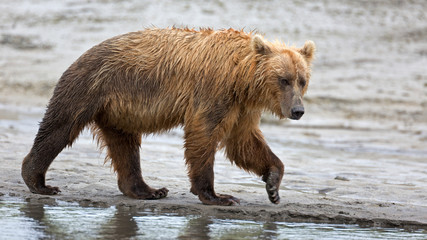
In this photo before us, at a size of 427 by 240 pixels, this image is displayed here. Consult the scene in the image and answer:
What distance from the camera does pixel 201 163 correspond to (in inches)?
252

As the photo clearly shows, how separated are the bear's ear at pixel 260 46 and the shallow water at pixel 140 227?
4.79 ft

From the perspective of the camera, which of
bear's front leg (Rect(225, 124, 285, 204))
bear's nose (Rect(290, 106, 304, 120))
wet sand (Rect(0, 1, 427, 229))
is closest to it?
bear's nose (Rect(290, 106, 304, 120))

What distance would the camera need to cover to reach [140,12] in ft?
64.7

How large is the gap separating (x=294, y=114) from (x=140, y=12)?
46.2 ft

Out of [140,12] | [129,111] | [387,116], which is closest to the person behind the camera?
[129,111]

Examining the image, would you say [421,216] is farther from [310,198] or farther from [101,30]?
[101,30]

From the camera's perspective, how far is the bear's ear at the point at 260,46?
6.32 metres

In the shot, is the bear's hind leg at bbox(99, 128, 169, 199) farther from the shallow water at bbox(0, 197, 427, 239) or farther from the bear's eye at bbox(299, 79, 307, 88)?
the bear's eye at bbox(299, 79, 307, 88)

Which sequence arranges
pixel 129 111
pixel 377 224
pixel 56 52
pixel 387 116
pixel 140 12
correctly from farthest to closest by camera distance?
pixel 140 12 < pixel 56 52 < pixel 387 116 < pixel 129 111 < pixel 377 224

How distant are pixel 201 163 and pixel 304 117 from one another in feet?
25.7

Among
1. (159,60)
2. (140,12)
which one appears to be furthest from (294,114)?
(140,12)

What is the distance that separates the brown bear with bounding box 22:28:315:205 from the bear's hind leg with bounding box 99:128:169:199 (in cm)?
1

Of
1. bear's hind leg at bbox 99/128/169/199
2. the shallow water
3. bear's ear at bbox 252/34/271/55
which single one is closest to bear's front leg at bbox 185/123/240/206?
the shallow water

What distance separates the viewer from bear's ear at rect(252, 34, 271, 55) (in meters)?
6.32
